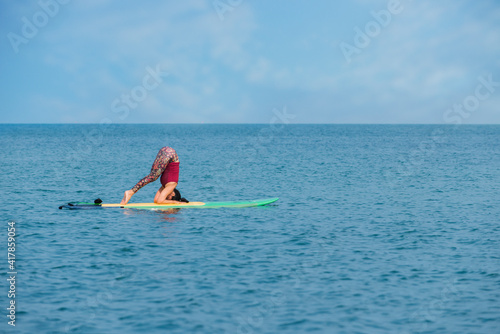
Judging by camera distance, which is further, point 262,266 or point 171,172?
point 171,172

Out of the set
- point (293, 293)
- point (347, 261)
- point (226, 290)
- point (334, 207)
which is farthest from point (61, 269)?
point (334, 207)

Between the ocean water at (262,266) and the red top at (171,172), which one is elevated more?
the red top at (171,172)

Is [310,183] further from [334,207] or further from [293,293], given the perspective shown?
[293,293]

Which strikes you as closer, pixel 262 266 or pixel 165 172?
pixel 262 266

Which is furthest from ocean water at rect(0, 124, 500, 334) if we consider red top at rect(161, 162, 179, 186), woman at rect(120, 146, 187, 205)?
red top at rect(161, 162, 179, 186)

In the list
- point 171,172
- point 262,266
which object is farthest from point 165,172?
point 262,266

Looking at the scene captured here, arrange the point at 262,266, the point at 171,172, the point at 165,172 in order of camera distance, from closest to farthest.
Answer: the point at 262,266
the point at 171,172
the point at 165,172

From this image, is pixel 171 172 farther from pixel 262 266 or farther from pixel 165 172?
pixel 262 266

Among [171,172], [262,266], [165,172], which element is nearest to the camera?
[262,266]

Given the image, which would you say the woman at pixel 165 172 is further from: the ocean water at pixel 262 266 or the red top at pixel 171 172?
the ocean water at pixel 262 266

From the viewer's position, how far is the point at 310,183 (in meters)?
43.2

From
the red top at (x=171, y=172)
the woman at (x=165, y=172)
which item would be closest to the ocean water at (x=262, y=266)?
the woman at (x=165, y=172)

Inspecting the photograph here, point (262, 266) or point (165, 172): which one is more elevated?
point (165, 172)

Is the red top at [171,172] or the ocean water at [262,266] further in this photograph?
the red top at [171,172]
